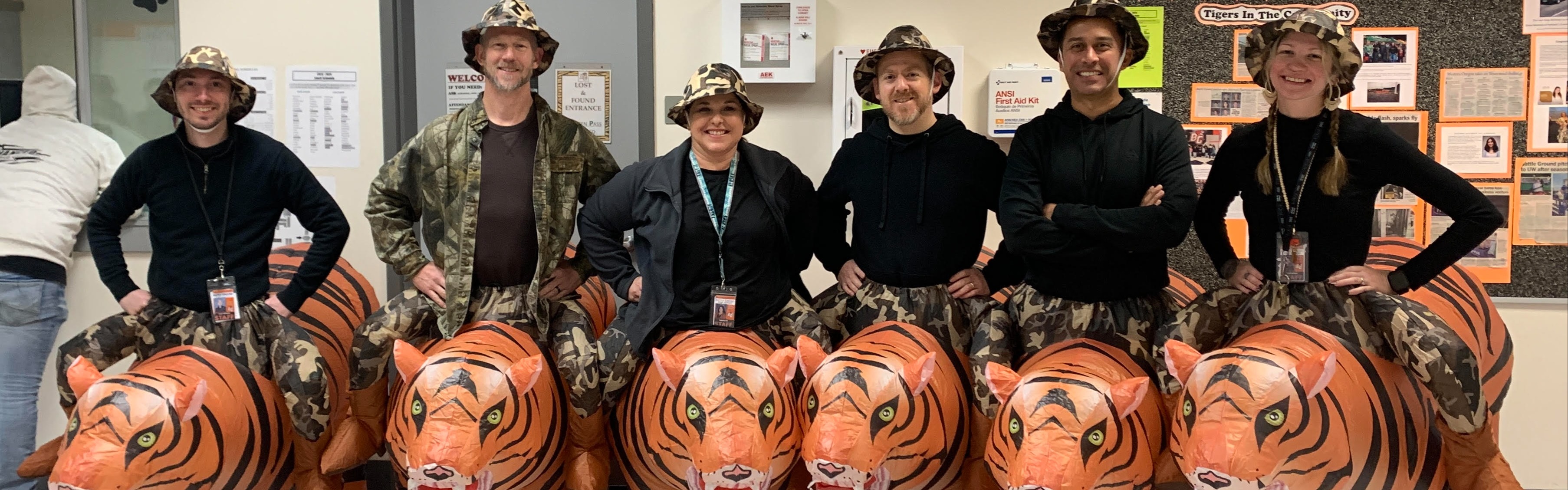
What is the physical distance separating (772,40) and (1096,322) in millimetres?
2022

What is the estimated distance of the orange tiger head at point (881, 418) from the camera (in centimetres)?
239

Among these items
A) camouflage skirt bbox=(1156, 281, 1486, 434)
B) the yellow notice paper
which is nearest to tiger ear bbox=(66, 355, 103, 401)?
camouflage skirt bbox=(1156, 281, 1486, 434)

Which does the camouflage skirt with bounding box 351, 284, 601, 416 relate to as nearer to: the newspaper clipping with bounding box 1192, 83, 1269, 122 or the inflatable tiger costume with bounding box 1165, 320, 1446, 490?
the inflatable tiger costume with bounding box 1165, 320, 1446, 490

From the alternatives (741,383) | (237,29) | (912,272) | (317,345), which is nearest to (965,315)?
(912,272)

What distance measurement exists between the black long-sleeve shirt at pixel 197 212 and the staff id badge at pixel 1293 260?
119 inches

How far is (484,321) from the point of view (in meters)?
2.95

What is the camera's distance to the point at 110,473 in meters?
2.33

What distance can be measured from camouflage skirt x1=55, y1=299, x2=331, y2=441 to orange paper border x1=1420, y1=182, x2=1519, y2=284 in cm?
457

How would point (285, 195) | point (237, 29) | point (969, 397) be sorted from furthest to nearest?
1. point (237, 29)
2. point (285, 195)
3. point (969, 397)

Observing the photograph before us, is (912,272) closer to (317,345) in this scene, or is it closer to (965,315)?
(965,315)

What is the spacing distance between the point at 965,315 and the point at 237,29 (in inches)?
140

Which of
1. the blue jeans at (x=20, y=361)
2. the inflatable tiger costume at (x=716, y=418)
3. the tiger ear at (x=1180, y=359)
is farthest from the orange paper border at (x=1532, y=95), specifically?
the blue jeans at (x=20, y=361)

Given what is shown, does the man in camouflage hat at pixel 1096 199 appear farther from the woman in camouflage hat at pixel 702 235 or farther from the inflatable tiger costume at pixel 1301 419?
the woman in camouflage hat at pixel 702 235

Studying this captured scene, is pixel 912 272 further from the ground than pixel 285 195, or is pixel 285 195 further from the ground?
pixel 285 195
